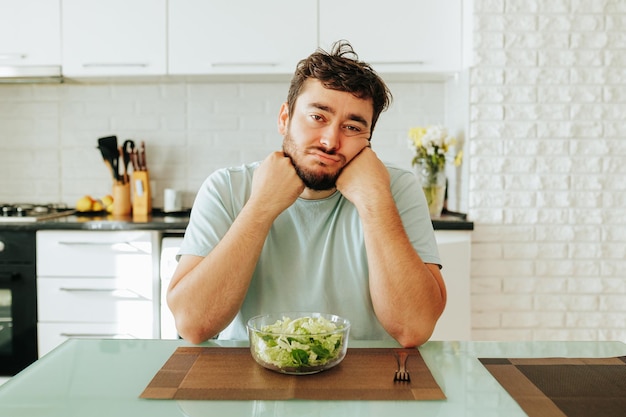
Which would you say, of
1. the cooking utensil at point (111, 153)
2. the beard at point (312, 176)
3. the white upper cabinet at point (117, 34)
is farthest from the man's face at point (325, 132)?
the cooking utensil at point (111, 153)

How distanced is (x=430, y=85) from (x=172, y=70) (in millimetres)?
1357

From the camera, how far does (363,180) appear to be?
142 centimetres

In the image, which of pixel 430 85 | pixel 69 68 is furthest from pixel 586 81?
pixel 69 68

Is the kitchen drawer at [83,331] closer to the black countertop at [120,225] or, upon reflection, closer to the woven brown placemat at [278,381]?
the black countertop at [120,225]

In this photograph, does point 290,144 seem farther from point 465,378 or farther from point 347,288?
point 465,378

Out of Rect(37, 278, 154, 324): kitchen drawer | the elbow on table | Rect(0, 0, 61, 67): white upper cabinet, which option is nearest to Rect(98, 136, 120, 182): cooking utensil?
Rect(0, 0, 61, 67): white upper cabinet

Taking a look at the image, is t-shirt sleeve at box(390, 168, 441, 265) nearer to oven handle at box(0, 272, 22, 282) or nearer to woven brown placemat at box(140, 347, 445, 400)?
woven brown placemat at box(140, 347, 445, 400)

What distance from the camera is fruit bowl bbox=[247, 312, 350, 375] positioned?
3.05ft

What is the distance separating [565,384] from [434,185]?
196 cm

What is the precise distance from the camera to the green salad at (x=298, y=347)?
0.93 meters

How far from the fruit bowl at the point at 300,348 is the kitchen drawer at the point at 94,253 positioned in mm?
1782

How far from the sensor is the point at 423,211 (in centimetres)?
154

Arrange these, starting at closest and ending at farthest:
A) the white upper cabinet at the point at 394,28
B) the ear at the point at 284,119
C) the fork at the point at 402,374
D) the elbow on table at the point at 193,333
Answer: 1. the fork at the point at 402,374
2. the elbow on table at the point at 193,333
3. the ear at the point at 284,119
4. the white upper cabinet at the point at 394,28

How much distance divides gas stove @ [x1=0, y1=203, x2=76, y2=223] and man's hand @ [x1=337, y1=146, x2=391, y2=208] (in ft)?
5.88
